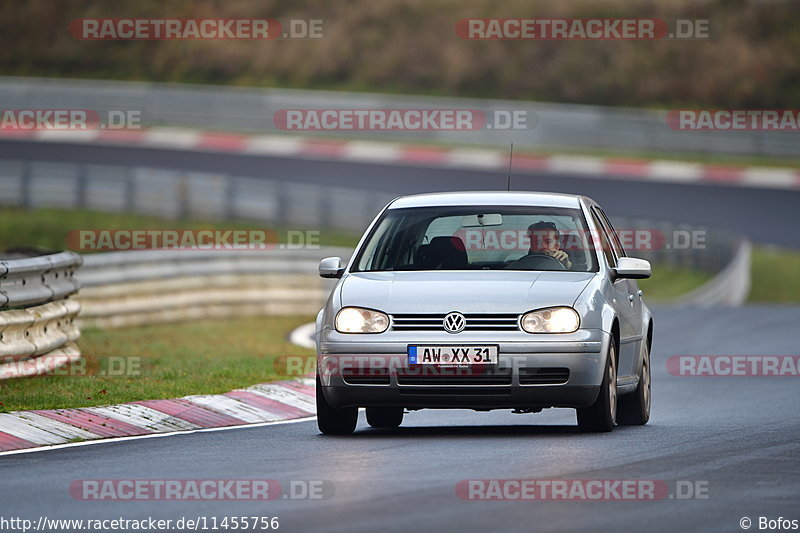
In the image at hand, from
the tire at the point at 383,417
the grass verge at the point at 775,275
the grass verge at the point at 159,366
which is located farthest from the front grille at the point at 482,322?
the grass verge at the point at 775,275

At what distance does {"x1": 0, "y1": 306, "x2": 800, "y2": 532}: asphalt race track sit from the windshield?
111cm

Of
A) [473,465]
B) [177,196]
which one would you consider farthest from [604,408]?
[177,196]

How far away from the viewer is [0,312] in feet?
41.9

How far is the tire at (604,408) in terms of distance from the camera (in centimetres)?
1059

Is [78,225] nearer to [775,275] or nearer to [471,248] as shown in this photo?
[775,275]

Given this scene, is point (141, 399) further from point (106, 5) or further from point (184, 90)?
point (106, 5)

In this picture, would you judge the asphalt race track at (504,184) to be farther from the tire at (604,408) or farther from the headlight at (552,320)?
the headlight at (552,320)

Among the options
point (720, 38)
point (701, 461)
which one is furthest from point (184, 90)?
point (701, 461)

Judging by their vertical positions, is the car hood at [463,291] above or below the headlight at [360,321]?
above

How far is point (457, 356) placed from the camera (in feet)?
33.6

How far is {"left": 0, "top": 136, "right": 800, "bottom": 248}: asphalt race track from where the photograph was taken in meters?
37.6
